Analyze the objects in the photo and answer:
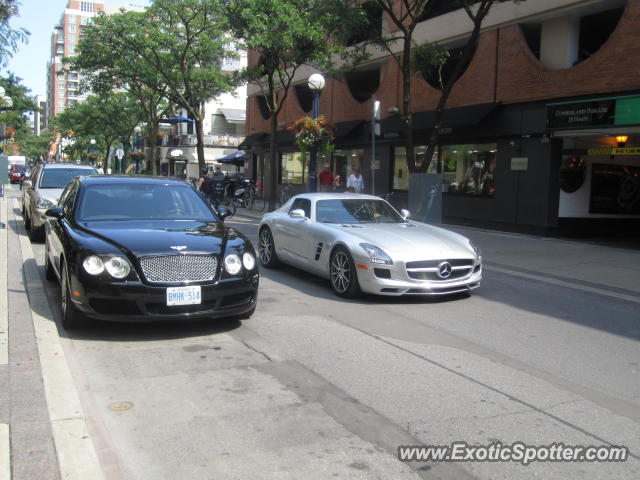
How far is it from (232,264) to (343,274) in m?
2.30

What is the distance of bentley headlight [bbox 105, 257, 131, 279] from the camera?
5.54 meters

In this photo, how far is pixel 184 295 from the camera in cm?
564

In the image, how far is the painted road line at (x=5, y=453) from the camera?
124 inches

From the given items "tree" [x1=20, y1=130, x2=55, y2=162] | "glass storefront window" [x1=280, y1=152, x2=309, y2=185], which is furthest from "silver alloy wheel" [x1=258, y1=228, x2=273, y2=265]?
"tree" [x1=20, y1=130, x2=55, y2=162]

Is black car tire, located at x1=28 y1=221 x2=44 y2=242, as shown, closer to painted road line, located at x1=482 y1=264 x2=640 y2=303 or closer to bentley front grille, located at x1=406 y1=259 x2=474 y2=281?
bentley front grille, located at x1=406 y1=259 x2=474 y2=281

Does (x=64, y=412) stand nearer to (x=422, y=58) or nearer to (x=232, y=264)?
(x=232, y=264)

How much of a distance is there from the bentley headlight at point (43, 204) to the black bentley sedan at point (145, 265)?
5.40 metres

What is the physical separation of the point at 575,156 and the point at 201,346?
45.2ft

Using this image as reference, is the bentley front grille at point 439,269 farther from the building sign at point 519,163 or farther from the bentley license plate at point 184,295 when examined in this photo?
the building sign at point 519,163

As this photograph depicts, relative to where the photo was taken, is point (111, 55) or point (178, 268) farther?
point (111, 55)

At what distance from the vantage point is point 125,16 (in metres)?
26.9

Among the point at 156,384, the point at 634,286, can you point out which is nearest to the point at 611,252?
the point at 634,286

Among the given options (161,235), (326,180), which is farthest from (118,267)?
(326,180)

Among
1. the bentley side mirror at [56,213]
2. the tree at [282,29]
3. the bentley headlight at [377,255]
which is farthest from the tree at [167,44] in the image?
the bentley headlight at [377,255]
